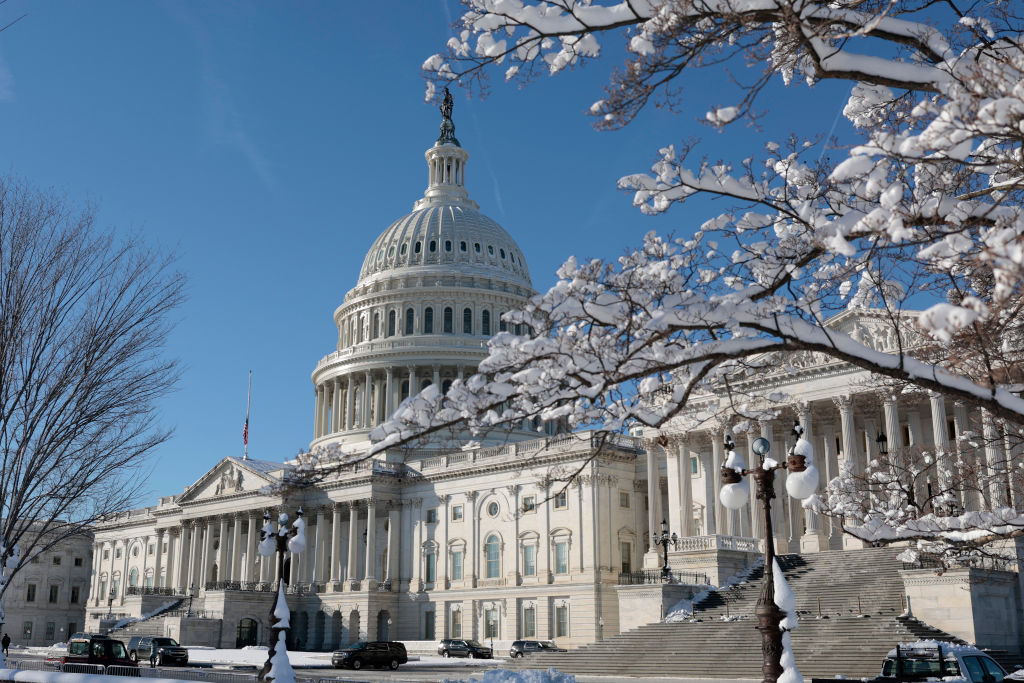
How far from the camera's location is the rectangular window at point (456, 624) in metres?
72.9

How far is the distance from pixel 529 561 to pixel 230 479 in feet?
108

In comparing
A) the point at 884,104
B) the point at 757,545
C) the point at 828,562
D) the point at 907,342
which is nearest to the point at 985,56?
the point at 884,104

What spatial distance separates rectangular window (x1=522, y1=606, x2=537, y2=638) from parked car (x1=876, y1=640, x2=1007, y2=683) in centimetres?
4722

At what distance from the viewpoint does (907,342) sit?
3984cm

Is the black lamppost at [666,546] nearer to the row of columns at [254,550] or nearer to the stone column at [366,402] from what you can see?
the row of columns at [254,550]

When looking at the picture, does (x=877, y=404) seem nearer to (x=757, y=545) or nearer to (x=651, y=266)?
(x=757, y=545)

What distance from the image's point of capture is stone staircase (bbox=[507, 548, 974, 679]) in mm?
34031

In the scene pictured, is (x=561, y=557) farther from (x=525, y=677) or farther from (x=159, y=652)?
(x=525, y=677)

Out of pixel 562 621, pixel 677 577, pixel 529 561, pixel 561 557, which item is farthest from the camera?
pixel 529 561

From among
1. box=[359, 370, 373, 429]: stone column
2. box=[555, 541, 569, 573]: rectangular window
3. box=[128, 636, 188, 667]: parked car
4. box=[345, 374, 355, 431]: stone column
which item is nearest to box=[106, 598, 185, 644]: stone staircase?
box=[128, 636, 188, 667]: parked car

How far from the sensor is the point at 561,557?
68062mm

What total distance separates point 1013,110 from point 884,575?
37450mm

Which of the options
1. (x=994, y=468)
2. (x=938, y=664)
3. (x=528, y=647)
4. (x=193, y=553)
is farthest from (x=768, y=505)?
(x=193, y=553)

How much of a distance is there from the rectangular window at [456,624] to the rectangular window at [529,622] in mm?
5945
